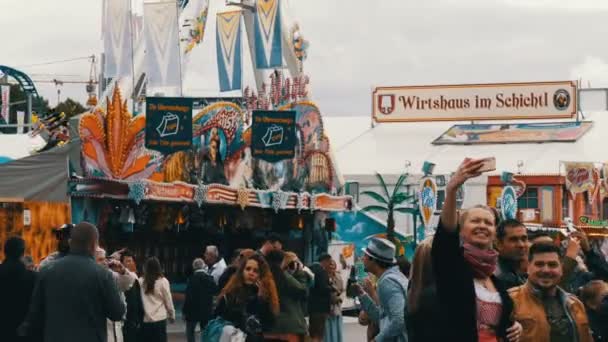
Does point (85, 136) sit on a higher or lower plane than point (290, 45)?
lower

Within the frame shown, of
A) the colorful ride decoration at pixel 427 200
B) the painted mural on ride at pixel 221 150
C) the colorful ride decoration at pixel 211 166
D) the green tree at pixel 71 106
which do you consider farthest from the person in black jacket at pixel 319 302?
the green tree at pixel 71 106

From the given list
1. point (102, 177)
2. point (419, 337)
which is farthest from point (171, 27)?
point (419, 337)

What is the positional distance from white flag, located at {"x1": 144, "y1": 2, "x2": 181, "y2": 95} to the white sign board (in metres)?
33.2

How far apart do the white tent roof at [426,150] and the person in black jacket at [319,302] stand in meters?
32.3

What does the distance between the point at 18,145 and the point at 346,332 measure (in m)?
11.6

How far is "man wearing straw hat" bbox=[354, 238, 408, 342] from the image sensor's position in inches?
380

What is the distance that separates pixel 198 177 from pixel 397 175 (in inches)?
1011

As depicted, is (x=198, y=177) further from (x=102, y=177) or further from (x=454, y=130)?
(x=454, y=130)

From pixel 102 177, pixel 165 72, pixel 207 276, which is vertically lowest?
pixel 207 276

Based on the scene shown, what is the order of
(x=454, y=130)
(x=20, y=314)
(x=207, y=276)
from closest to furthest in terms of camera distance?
(x=20, y=314), (x=207, y=276), (x=454, y=130)

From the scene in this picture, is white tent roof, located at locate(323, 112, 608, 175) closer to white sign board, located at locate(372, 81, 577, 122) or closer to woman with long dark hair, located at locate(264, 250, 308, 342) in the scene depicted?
white sign board, located at locate(372, 81, 577, 122)

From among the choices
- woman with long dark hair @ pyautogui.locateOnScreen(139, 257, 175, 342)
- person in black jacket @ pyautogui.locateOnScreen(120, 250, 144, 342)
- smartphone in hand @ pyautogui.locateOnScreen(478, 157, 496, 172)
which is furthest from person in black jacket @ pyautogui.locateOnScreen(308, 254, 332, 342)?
smartphone in hand @ pyautogui.locateOnScreen(478, 157, 496, 172)

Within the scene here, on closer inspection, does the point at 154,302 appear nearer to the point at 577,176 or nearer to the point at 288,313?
the point at 288,313

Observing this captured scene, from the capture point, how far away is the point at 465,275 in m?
6.54
